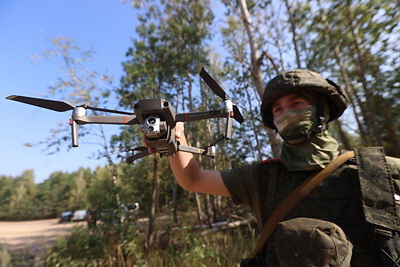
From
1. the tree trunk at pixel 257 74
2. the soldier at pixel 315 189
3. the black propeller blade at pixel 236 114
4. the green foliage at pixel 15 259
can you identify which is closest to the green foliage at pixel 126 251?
the green foliage at pixel 15 259

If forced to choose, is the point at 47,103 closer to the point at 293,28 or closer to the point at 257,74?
the point at 257,74

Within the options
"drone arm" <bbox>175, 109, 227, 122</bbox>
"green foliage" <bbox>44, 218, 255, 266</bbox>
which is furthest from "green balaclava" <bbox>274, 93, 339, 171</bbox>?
"green foliage" <bbox>44, 218, 255, 266</bbox>

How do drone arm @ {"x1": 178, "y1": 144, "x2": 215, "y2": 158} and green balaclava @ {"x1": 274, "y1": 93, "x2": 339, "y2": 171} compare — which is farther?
green balaclava @ {"x1": 274, "y1": 93, "x2": 339, "y2": 171}

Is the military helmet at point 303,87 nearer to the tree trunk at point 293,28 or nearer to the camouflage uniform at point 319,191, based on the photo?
the camouflage uniform at point 319,191

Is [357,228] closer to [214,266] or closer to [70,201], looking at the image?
[214,266]

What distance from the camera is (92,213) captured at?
5.67m

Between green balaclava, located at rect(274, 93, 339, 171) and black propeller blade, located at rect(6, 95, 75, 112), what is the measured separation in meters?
1.52

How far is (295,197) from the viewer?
1.55 meters

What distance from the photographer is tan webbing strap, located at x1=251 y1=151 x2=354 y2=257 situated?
154 centimetres

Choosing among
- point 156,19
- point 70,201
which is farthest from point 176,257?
point 70,201

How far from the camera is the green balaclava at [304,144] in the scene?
64.2 inches

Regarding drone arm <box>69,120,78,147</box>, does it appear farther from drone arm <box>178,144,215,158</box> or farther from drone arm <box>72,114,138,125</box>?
drone arm <box>178,144,215,158</box>

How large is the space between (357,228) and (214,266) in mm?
3833

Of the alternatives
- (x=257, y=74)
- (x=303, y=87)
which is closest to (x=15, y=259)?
(x=257, y=74)
